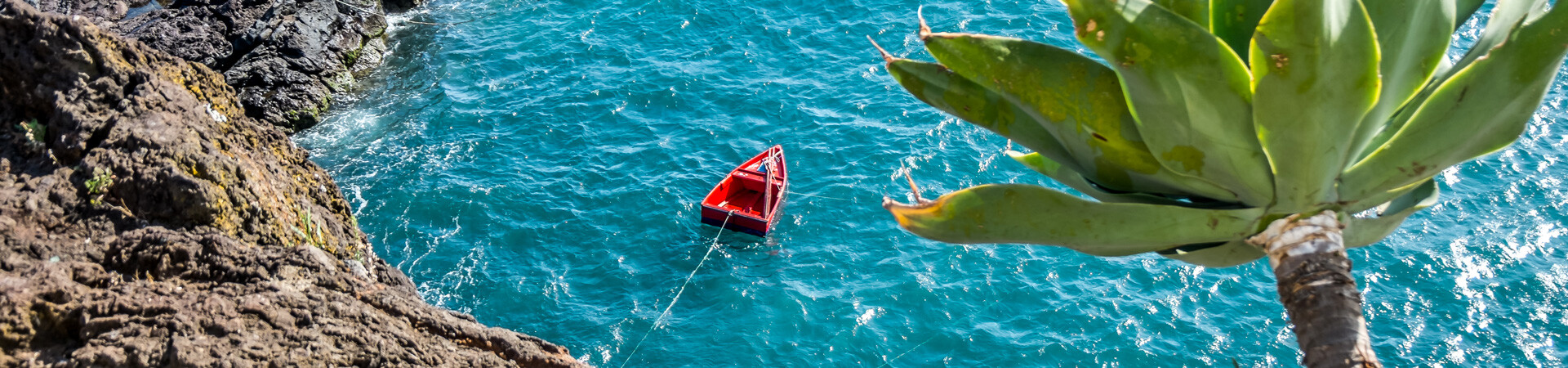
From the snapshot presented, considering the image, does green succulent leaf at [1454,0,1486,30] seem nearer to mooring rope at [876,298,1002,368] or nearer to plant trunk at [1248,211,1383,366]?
plant trunk at [1248,211,1383,366]

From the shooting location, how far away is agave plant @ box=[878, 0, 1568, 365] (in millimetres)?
2275

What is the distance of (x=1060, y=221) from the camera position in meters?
2.61

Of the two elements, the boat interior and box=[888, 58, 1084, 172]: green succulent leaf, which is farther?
the boat interior

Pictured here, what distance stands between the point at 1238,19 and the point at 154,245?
9.02m

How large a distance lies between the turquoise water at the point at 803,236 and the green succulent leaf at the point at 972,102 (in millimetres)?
13361

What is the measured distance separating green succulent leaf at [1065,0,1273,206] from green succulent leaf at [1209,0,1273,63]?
0.33 metres

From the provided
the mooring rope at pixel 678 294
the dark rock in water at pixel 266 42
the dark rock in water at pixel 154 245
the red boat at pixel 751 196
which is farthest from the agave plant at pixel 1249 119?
the dark rock in water at pixel 266 42

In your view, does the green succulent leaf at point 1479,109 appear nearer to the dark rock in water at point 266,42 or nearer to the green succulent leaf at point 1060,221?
the green succulent leaf at point 1060,221

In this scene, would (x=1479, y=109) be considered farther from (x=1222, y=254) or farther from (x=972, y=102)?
(x=972, y=102)

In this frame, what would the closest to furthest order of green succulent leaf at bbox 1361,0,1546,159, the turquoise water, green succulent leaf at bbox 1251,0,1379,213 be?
1. green succulent leaf at bbox 1251,0,1379,213
2. green succulent leaf at bbox 1361,0,1546,159
3. the turquoise water

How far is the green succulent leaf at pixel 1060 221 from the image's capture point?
8.32 feet

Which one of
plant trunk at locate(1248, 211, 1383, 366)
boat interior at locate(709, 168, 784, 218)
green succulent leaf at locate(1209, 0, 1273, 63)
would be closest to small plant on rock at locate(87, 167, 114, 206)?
green succulent leaf at locate(1209, 0, 1273, 63)

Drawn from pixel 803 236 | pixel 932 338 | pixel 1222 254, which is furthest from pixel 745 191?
pixel 1222 254

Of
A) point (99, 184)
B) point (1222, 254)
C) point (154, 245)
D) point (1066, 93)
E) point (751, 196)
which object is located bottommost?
point (751, 196)
